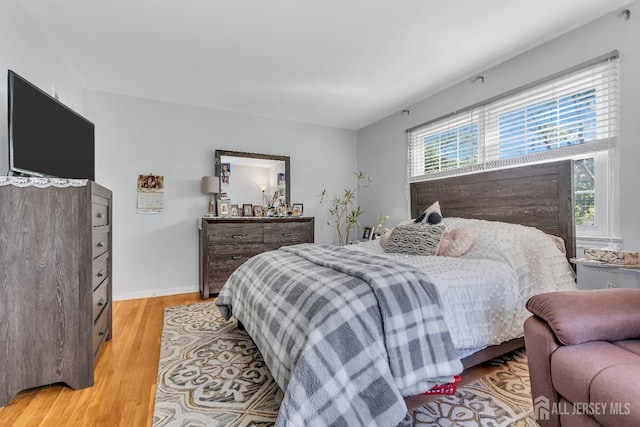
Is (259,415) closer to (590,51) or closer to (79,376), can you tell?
(79,376)

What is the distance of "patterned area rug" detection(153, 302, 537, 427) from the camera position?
144 cm

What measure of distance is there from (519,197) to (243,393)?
2.65m

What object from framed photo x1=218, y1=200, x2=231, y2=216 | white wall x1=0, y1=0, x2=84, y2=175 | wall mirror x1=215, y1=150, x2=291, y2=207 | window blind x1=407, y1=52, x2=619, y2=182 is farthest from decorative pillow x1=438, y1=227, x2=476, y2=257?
white wall x1=0, y1=0, x2=84, y2=175

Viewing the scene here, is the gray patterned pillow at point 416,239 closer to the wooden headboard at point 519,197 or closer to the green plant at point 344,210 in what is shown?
the wooden headboard at point 519,197

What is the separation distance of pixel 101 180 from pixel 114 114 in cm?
80

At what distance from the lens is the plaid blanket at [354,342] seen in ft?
3.71

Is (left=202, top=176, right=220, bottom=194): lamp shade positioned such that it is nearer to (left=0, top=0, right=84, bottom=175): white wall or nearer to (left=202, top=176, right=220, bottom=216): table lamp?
(left=202, top=176, right=220, bottom=216): table lamp

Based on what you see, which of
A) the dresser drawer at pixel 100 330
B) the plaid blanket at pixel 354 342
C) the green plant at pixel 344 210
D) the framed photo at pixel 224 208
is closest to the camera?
the plaid blanket at pixel 354 342

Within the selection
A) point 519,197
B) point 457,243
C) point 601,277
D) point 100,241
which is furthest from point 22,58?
point 601,277

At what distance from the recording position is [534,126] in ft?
8.64

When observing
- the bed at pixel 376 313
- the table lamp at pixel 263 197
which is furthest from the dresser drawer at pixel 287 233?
the bed at pixel 376 313

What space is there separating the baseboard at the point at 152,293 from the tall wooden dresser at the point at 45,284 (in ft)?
6.61

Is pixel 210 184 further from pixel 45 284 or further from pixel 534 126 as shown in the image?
pixel 534 126

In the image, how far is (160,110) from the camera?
12.3 ft
